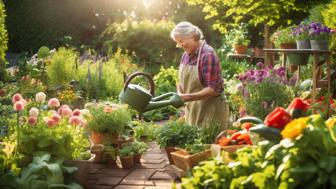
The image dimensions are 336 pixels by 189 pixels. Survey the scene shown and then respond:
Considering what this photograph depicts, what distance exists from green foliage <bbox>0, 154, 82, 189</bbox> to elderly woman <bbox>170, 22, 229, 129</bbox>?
4.39 ft

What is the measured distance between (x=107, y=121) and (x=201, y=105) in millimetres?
889

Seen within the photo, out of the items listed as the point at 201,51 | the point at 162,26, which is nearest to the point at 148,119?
the point at 201,51

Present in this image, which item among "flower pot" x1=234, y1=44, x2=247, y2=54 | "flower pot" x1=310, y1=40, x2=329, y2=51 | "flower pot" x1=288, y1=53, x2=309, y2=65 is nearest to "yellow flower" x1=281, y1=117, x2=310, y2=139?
"flower pot" x1=310, y1=40, x2=329, y2=51

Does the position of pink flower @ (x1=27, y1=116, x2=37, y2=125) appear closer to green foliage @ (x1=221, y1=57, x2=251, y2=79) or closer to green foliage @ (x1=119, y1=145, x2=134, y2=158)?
green foliage @ (x1=119, y1=145, x2=134, y2=158)

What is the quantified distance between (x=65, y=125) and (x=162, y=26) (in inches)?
336

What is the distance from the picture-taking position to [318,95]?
5.49 m

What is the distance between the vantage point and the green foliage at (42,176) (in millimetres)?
3330

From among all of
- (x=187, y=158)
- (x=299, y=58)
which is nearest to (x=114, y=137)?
(x=187, y=158)

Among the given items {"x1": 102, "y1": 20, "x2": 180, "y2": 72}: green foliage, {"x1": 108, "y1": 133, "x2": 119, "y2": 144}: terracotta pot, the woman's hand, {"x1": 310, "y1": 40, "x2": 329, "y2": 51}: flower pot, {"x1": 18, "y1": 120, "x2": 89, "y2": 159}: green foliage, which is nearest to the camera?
{"x1": 18, "y1": 120, "x2": 89, "y2": 159}: green foliage

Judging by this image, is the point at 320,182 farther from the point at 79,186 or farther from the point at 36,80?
the point at 36,80

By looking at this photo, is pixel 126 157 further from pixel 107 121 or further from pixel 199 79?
pixel 199 79

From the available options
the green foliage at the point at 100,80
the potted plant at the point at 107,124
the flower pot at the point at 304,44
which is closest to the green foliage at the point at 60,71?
the green foliage at the point at 100,80

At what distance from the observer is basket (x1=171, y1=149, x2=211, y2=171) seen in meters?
3.61

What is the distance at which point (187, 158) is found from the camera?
11.9 feet
